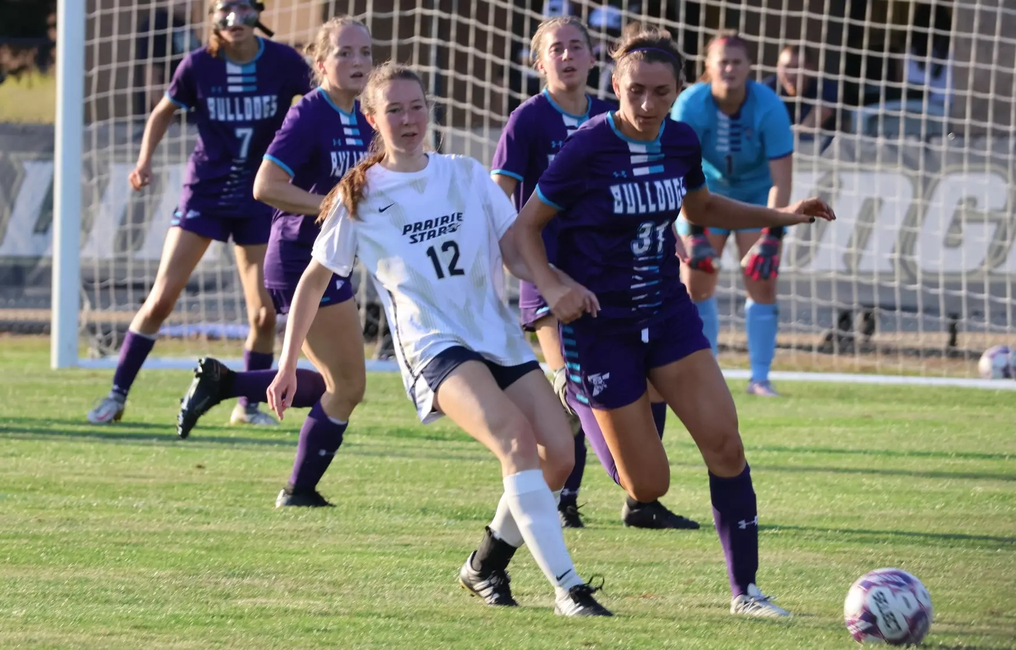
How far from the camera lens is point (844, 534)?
226 inches

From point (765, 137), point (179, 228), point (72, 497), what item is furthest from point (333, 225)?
point (765, 137)

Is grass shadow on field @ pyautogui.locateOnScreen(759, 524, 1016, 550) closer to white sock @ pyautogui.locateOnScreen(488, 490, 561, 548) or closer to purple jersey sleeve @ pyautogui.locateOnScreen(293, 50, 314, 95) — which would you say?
white sock @ pyautogui.locateOnScreen(488, 490, 561, 548)

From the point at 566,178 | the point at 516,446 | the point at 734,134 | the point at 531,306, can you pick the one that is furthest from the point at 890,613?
the point at 734,134

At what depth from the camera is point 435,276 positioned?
180 inches

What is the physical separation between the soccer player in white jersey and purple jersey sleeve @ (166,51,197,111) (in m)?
3.52

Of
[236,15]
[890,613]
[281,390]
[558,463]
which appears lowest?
[890,613]

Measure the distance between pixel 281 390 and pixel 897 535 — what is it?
2.35 metres

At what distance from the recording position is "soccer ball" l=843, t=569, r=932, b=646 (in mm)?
3996

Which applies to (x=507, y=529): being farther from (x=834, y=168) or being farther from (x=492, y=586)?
(x=834, y=168)

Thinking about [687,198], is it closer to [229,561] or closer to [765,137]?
[229,561]

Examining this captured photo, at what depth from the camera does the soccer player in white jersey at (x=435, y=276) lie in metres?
4.51

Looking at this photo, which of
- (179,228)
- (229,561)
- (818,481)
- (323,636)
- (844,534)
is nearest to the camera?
(323,636)

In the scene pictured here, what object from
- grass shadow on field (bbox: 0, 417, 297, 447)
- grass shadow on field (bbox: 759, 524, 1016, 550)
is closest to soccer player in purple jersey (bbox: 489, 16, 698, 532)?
grass shadow on field (bbox: 759, 524, 1016, 550)

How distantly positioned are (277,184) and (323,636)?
2.38 meters
